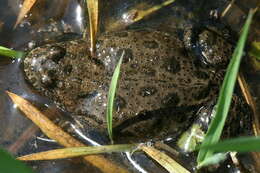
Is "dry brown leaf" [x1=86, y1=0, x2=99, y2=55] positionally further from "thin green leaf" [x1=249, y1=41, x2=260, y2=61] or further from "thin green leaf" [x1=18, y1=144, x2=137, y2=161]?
"thin green leaf" [x1=249, y1=41, x2=260, y2=61]

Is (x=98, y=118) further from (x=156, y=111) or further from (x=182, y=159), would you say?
(x=182, y=159)

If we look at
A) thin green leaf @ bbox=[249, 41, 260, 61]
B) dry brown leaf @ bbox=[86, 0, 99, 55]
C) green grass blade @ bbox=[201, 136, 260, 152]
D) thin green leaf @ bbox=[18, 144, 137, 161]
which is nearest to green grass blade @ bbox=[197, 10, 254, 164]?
green grass blade @ bbox=[201, 136, 260, 152]

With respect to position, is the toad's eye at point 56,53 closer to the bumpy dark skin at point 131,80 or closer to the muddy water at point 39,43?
the bumpy dark skin at point 131,80

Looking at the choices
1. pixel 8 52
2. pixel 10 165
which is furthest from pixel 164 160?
pixel 10 165

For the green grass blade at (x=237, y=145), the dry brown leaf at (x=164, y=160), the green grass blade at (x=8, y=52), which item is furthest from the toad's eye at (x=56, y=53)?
the green grass blade at (x=237, y=145)

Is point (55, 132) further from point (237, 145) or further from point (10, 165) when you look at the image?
point (237, 145)

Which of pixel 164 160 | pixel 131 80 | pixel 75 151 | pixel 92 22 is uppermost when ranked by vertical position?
pixel 92 22

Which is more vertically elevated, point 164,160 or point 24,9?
point 24,9
